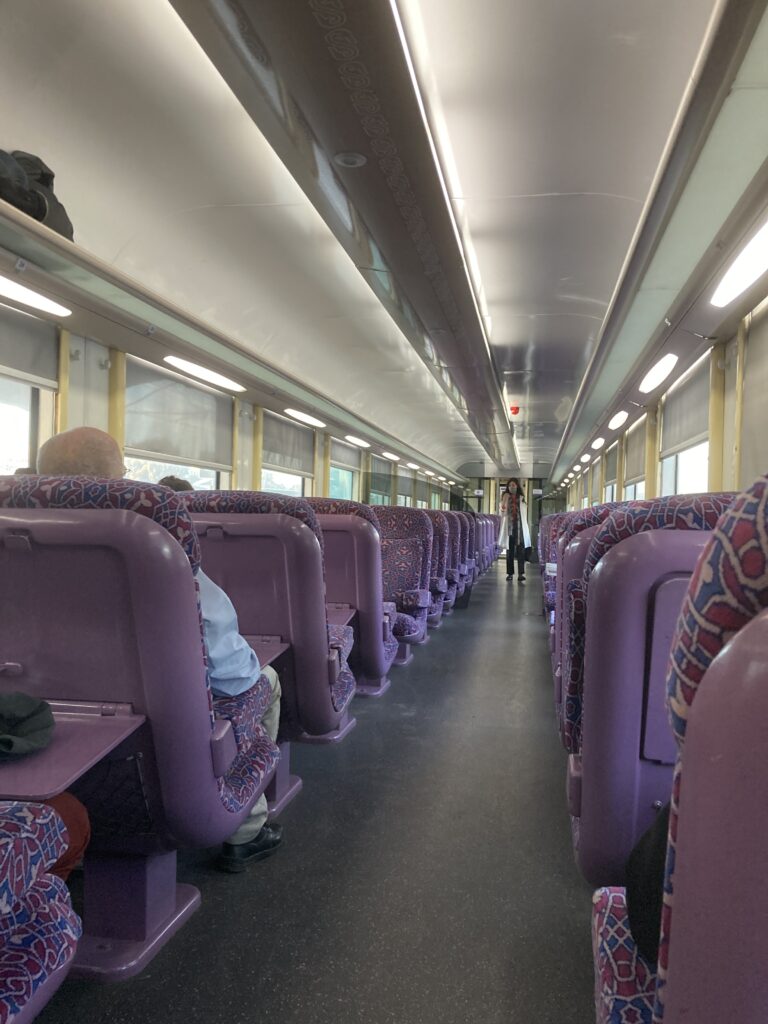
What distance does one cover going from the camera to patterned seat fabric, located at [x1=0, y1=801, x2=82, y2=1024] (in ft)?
3.53

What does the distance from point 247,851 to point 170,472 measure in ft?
17.5

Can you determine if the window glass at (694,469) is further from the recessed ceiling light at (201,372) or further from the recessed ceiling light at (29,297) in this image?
the recessed ceiling light at (29,297)

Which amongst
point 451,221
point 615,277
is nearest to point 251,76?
point 451,221

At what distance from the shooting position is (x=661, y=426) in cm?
928

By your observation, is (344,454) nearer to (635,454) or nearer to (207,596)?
(635,454)

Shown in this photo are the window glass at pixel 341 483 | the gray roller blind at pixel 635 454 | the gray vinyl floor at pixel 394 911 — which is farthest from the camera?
the window glass at pixel 341 483

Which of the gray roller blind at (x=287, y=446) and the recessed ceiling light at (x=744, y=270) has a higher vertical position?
the recessed ceiling light at (x=744, y=270)

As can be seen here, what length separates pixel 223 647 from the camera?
6.64 feet

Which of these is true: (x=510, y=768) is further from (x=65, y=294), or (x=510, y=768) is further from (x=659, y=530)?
(x=65, y=294)

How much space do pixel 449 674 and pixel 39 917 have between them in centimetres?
469

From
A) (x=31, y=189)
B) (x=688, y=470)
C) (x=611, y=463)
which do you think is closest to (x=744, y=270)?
(x=31, y=189)

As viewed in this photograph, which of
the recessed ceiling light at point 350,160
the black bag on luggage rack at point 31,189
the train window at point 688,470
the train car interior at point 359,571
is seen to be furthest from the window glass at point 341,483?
the recessed ceiling light at point 350,160

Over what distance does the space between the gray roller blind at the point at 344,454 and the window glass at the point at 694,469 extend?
20.6 feet

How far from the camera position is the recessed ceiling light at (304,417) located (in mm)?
9090
